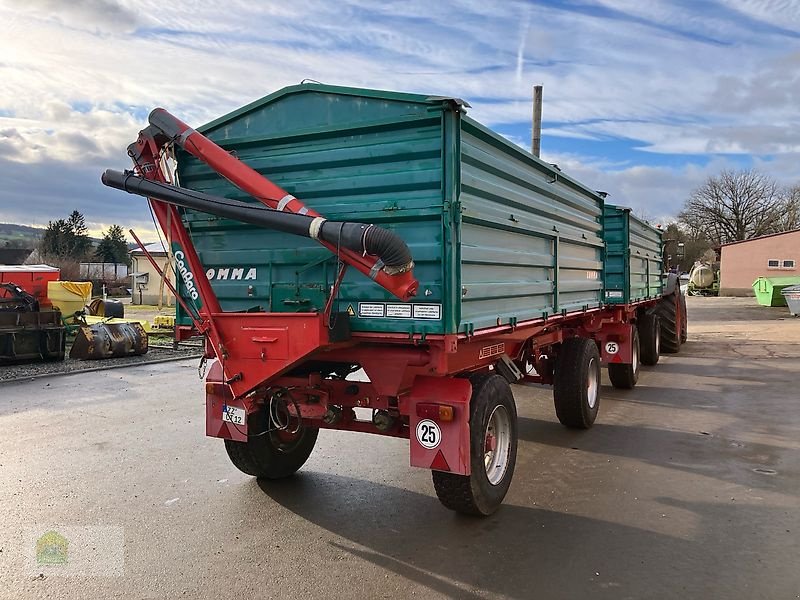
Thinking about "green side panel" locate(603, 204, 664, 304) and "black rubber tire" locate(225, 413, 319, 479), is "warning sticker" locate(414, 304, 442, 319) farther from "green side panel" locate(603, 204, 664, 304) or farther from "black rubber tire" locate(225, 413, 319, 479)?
"green side panel" locate(603, 204, 664, 304)

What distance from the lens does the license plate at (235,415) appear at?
4.35 m

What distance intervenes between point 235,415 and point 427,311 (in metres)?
1.57

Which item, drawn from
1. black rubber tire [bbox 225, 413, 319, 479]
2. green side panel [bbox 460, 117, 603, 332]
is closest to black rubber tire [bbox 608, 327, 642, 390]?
green side panel [bbox 460, 117, 603, 332]

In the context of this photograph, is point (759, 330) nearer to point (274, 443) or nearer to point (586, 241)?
point (586, 241)

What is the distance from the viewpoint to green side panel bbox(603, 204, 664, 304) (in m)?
9.16

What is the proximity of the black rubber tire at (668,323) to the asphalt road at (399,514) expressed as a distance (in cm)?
623

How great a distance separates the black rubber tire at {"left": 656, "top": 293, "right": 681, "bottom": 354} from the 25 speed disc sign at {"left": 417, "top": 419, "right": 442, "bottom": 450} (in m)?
11.1

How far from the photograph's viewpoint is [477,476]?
13.9 feet

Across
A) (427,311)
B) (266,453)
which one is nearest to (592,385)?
(266,453)

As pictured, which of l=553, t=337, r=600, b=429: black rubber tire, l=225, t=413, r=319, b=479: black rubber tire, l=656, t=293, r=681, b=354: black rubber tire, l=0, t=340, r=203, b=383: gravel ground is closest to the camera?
l=225, t=413, r=319, b=479: black rubber tire

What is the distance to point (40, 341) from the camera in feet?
40.0

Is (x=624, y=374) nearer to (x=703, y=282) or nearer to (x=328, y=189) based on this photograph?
(x=328, y=189)

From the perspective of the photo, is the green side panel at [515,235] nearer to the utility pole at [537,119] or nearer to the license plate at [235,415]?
the license plate at [235,415]

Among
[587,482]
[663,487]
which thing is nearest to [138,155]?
[587,482]
